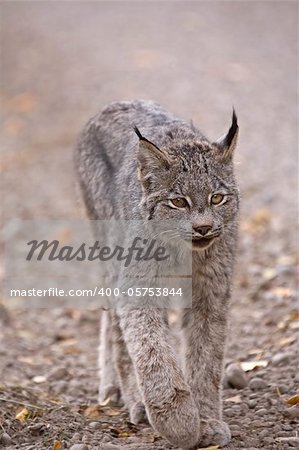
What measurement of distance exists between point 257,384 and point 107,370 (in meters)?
1.22

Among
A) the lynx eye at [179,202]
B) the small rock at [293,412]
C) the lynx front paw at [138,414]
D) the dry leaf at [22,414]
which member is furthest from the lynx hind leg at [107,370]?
the lynx eye at [179,202]

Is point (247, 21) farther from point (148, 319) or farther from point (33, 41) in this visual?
point (148, 319)

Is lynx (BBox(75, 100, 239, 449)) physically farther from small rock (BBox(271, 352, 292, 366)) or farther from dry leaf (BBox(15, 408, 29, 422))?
small rock (BBox(271, 352, 292, 366))

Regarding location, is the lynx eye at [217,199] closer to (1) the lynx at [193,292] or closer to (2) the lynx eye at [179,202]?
(1) the lynx at [193,292]

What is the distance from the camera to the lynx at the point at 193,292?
219 inches

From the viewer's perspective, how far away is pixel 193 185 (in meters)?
5.80

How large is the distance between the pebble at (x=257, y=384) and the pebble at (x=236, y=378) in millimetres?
133

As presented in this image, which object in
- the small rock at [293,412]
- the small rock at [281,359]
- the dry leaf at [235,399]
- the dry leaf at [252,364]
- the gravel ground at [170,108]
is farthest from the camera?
the dry leaf at [252,364]

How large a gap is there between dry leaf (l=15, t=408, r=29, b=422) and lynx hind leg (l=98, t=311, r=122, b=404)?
918 millimetres

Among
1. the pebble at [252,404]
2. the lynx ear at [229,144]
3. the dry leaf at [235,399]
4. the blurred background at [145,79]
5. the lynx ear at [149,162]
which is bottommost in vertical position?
the pebble at [252,404]

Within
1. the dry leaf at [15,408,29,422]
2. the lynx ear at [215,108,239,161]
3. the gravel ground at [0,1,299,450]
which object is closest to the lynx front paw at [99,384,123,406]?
the gravel ground at [0,1,299,450]

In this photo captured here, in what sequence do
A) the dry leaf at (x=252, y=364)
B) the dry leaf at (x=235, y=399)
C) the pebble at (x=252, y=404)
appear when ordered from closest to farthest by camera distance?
the pebble at (x=252, y=404) < the dry leaf at (x=235, y=399) < the dry leaf at (x=252, y=364)

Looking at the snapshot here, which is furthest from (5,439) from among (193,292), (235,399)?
(235,399)

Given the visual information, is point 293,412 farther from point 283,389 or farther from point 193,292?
point 193,292
